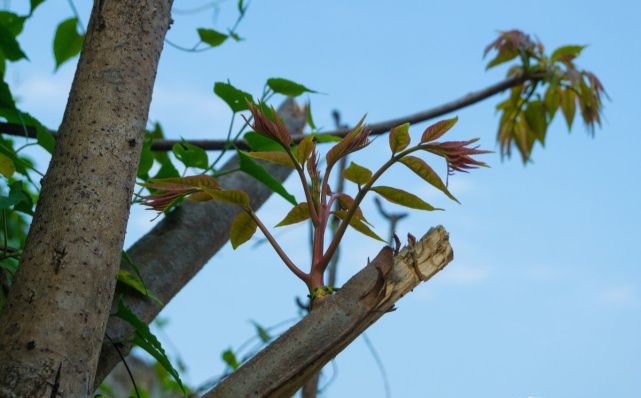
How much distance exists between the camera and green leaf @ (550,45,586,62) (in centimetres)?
129

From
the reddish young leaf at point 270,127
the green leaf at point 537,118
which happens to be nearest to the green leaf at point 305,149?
the reddish young leaf at point 270,127

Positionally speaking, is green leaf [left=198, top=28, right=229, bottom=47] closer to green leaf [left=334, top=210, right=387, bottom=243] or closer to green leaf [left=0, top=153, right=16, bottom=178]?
green leaf [left=0, top=153, right=16, bottom=178]

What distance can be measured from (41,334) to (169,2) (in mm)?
305

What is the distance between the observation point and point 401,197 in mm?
553

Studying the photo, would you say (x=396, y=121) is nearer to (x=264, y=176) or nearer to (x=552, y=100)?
(x=552, y=100)

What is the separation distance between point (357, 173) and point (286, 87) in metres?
0.32

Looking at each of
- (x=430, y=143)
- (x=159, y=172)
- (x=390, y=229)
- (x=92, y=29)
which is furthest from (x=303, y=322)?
(x=390, y=229)

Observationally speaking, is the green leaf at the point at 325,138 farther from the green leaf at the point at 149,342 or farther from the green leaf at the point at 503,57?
the green leaf at the point at 503,57

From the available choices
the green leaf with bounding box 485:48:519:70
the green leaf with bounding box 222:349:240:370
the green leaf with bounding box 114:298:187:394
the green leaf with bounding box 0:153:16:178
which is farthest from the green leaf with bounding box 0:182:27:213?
the green leaf with bounding box 485:48:519:70

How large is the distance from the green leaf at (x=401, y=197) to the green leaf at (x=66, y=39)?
0.82 m

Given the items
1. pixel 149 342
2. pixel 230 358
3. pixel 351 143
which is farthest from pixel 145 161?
pixel 230 358

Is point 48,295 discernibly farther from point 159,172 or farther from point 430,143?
point 159,172

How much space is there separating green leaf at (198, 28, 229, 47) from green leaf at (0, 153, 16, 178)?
40 centimetres

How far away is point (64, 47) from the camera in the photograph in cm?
123
